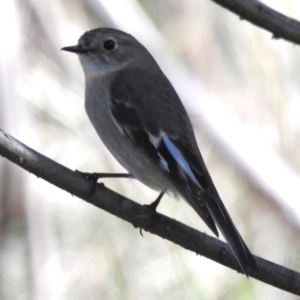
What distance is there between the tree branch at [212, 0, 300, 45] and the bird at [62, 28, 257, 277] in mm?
876

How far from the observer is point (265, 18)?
230 centimetres

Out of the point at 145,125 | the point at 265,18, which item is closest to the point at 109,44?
the point at 145,125

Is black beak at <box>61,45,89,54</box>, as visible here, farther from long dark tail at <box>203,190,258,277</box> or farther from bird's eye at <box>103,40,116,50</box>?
long dark tail at <box>203,190,258,277</box>

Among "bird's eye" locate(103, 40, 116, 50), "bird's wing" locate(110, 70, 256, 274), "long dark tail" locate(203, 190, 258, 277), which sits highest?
"bird's eye" locate(103, 40, 116, 50)

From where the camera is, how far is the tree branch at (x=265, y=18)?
2.29 metres

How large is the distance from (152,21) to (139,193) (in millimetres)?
1435

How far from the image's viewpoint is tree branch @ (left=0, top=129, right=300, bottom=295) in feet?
8.11

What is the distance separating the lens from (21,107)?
3.78m

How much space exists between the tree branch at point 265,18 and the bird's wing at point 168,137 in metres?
0.87

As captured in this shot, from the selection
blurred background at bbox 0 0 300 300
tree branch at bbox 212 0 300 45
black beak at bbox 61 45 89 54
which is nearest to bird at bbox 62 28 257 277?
black beak at bbox 61 45 89 54

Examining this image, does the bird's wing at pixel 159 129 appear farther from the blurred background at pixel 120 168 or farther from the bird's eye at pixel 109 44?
the blurred background at pixel 120 168

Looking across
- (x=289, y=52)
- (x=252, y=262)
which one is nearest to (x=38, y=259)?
(x=252, y=262)

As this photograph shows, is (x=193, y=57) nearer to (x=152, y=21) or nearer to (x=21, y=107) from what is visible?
(x=152, y=21)

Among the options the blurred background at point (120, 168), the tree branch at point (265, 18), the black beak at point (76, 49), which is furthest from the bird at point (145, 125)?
the tree branch at point (265, 18)
